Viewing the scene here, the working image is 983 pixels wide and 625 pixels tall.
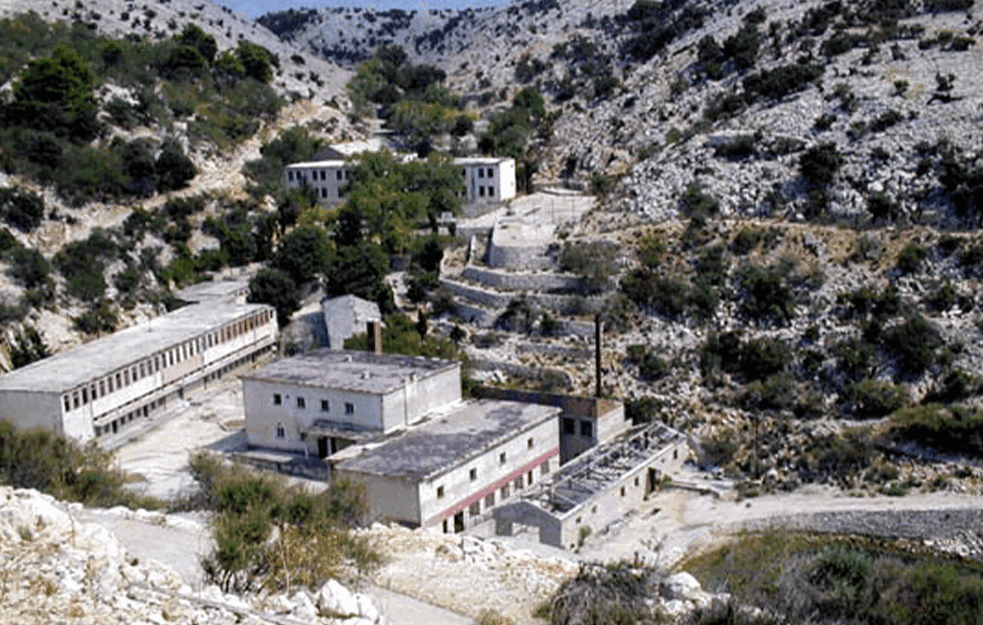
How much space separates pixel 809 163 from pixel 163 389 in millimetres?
29427

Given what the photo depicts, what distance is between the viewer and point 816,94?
5484cm

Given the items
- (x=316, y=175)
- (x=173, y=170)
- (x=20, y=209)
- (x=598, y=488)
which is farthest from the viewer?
(x=316, y=175)

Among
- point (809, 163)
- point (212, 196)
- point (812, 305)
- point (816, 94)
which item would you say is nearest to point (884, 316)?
point (812, 305)

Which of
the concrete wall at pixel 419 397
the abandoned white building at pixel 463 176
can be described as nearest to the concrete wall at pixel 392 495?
the concrete wall at pixel 419 397

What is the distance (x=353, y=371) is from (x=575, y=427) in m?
7.76

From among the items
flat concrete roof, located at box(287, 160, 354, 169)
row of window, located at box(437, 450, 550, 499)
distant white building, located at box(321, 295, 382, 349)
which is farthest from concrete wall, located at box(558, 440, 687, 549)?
flat concrete roof, located at box(287, 160, 354, 169)

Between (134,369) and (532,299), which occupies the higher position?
Result: (532,299)

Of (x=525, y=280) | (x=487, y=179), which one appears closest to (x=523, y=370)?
(x=525, y=280)

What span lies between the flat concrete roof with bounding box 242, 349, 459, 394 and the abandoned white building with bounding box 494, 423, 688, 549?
563 cm

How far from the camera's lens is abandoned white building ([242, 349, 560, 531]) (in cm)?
2916

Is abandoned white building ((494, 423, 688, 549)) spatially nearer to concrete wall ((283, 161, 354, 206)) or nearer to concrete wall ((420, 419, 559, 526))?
concrete wall ((420, 419, 559, 526))

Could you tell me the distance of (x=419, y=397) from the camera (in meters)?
34.3

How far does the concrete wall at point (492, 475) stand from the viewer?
1145 inches

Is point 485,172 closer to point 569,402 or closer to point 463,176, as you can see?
point 463,176
